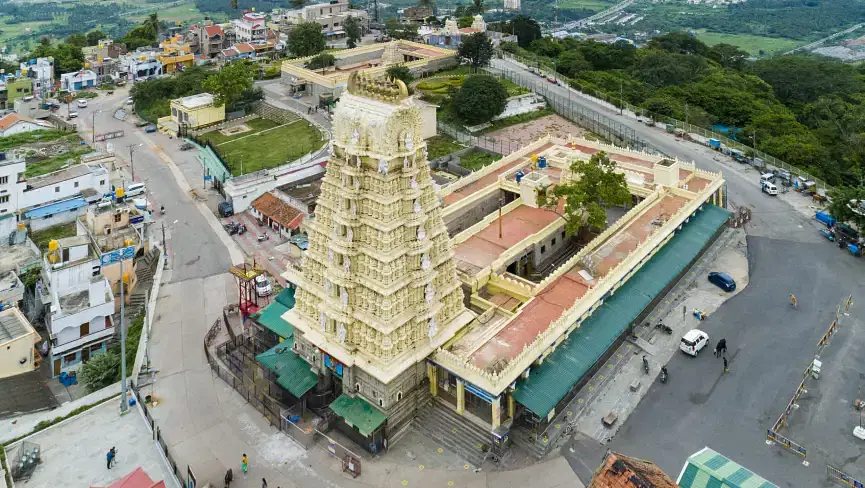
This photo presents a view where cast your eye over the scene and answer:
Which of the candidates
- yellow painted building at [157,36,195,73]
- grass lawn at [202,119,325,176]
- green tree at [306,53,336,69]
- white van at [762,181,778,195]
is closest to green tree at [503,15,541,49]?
green tree at [306,53,336,69]

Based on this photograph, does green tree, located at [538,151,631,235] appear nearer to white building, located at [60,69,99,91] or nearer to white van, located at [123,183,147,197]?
white van, located at [123,183,147,197]

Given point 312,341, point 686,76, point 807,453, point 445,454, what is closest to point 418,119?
point 312,341

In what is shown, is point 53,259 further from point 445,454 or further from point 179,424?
point 445,454

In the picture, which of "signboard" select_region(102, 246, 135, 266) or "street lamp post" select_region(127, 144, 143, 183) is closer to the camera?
"signboard" select_region(102, 246, 135, 266)

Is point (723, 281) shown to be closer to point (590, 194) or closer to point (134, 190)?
point (590, 194)

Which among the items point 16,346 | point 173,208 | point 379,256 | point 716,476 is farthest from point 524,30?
point 716,476

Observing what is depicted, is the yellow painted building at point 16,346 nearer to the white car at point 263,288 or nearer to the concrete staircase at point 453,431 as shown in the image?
the white car at point 263,288
